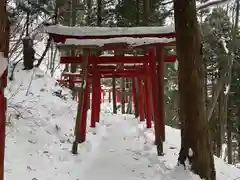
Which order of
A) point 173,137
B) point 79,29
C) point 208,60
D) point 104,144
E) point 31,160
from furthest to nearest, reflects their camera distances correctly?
1. point 208,60
2. point 173,137
3. point 104,144
4. point 79,29
5. point 31,160

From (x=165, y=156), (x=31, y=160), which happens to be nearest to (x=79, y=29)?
(x=31, y=160)

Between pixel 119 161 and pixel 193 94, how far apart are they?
230 centimetres

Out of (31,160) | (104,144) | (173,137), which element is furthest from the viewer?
(173,137)

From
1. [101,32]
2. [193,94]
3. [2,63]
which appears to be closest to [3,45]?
[2,63]

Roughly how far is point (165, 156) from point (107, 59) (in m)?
2.82

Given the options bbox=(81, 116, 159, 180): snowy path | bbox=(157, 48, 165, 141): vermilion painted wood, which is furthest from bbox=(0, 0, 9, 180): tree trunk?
bbox=(157, 48, 165, 141): vermilion painted wood

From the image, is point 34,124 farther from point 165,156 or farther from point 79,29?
point 165,156

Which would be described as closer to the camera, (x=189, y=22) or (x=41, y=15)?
(x=189, y=22)

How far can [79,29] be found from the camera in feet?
26.0

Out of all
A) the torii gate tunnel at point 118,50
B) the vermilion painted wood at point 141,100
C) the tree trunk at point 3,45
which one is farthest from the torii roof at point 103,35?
the vermilion painted wood at point 141,100

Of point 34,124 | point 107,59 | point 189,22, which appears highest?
point 189,22

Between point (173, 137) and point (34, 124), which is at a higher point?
point (34, 124)

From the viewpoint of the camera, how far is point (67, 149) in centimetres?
845

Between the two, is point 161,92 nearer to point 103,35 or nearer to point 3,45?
point 103,35
